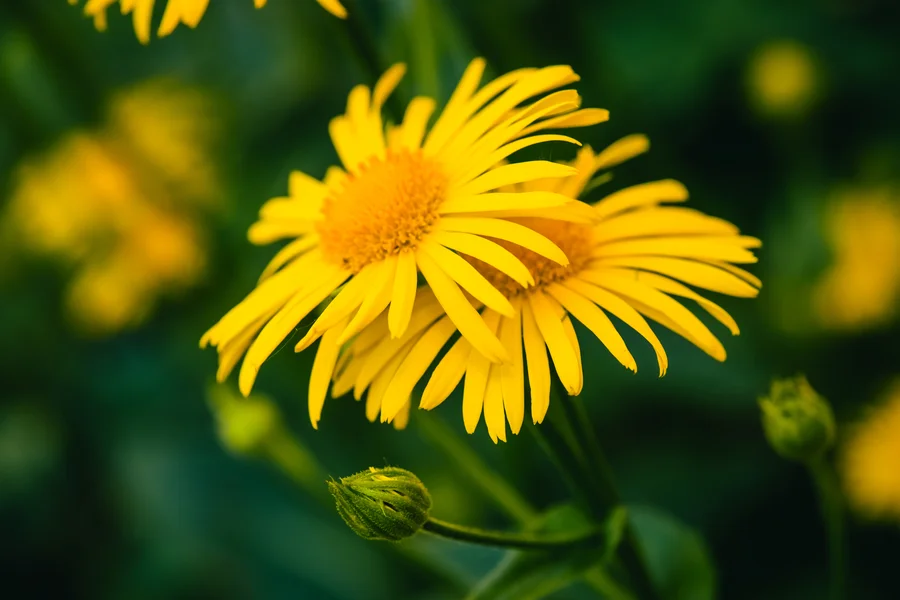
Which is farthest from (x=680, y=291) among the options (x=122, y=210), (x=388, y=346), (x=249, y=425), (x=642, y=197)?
(x=122, y=210)

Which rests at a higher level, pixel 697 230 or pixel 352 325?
pixel 352 325

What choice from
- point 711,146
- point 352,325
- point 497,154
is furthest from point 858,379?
point 352,325

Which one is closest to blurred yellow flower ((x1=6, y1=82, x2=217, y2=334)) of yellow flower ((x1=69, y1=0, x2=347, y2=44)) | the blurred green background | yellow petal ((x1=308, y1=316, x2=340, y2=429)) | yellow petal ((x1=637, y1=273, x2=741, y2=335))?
the blurred green background

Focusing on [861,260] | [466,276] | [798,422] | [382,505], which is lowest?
[861,260]

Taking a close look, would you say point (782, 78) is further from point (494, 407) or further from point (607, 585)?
point (494, 407)

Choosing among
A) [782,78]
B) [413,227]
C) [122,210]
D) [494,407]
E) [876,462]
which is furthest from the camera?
[122,210]

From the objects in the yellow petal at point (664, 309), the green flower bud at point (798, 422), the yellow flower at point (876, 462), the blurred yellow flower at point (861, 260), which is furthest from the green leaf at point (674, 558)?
the blurred yellow flower at point (861, 260)

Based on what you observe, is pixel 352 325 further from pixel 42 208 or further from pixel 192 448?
pixel 42 208
